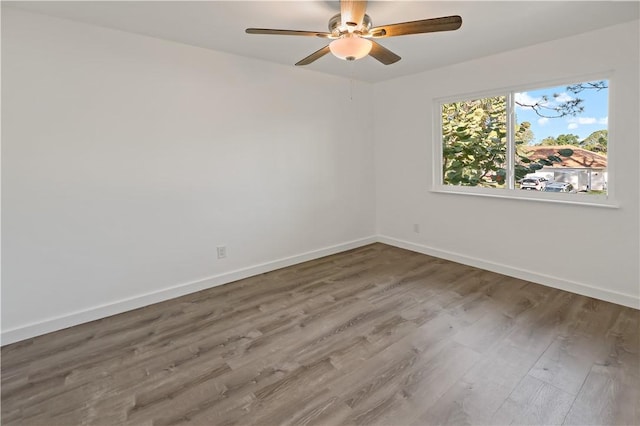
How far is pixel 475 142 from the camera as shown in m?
3.90

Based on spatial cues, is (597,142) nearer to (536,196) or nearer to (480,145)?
(536,196)

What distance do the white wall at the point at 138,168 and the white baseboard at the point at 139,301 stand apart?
11 mm

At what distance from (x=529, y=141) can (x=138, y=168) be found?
3.73 m

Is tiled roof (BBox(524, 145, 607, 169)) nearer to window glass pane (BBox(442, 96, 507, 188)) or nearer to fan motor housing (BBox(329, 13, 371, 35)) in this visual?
window glass pane (BBox(442, 96, 507, 188))

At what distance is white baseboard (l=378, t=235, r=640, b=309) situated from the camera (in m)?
2.87

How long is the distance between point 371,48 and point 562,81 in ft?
6.74

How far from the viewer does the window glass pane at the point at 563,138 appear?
2975mm

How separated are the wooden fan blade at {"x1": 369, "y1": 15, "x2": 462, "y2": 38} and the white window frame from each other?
1893 millimetres

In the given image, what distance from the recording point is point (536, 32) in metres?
2.85

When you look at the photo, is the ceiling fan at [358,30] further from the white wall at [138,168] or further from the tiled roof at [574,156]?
the tiled roof at [574,156]

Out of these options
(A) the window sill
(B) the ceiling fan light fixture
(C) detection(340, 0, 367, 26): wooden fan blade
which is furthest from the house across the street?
(C) detection(340, 0, 367, 26): wooden fan blade

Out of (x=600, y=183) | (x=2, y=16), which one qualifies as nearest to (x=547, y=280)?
(x=600, y=183)

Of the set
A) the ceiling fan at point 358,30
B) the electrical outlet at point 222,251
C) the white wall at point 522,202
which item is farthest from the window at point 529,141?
the electrical outlet at point 222,251

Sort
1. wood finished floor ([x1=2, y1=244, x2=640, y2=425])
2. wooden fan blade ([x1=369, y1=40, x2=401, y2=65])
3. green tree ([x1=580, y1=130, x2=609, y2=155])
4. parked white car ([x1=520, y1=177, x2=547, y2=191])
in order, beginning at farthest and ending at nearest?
parked white car ([x1=520, y1=177, x2=547, y2=191]) → green tree ([x1=580, y1=130, x2=609, y2=155]) → wooden fan blade ([x1=369, y1=40, x2=401, y2=65]) → wood finished floor ([x1=2, y1=244, x2=640, y2=425])
